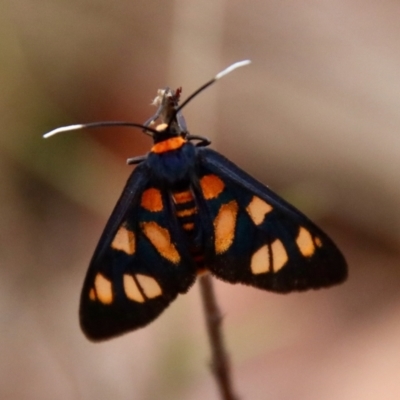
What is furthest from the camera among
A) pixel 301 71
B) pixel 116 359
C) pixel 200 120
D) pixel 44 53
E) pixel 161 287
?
pixel 44 53

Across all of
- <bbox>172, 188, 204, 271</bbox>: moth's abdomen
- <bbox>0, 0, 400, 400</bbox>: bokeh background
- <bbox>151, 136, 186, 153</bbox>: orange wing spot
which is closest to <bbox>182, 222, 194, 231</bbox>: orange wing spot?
<bbox>172, 188, 204, 271</bbox>: moth's abdomen

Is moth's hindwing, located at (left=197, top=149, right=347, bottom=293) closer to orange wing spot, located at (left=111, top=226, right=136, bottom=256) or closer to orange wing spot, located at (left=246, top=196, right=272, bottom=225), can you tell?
orange wing spot, located at (left=246, top=196, right=272, bottom=225)

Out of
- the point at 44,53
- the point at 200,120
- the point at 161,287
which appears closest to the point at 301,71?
the point at 200,120

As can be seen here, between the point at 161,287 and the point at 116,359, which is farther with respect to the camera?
the point at 116,359

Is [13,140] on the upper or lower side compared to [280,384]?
upper

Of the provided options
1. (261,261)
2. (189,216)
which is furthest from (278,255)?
(189,216)

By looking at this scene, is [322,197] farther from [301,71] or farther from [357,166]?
[301,71]
